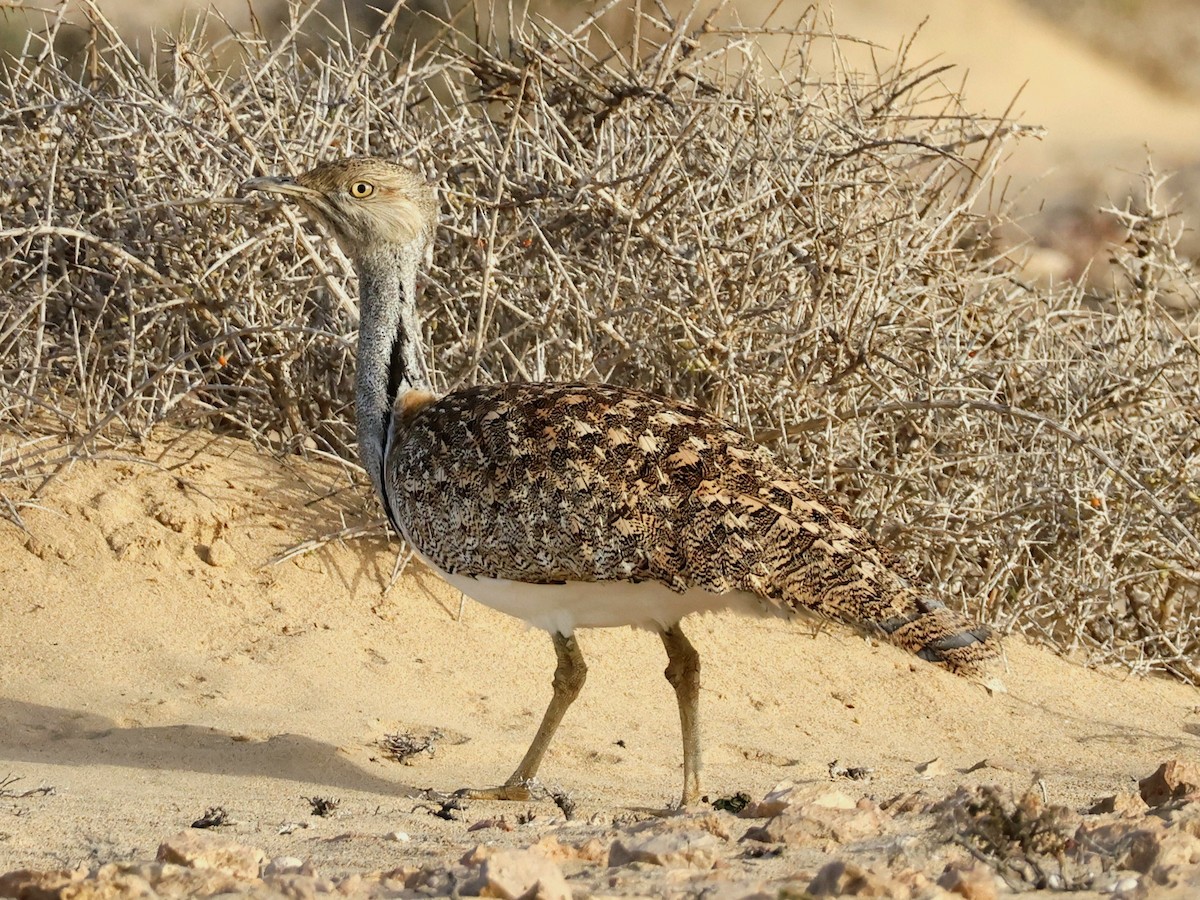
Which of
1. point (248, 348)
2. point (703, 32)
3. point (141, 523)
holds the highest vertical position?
point (703, 32)

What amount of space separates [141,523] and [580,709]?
160cm

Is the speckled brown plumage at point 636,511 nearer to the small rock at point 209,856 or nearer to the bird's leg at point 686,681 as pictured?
the bird's leg at point 686,681

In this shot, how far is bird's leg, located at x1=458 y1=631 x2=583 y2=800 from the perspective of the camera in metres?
4.36

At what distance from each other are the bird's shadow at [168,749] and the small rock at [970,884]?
1.97m

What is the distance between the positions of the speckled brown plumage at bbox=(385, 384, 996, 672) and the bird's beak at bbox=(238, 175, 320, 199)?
824mm

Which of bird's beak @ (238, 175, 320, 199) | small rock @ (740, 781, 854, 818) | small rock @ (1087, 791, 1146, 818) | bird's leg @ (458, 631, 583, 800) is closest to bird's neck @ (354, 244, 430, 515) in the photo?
bird's beak @ (238, 175, 320, 199)

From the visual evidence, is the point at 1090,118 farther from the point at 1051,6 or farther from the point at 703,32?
the point at 703,32

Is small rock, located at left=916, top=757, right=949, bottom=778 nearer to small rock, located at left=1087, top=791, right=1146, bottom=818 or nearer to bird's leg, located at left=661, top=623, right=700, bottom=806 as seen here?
bird's leg, located at left=661, top=623, right=700, bottom=806

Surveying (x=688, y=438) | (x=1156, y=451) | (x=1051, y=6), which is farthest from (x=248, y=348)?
(x=1051, y=6)

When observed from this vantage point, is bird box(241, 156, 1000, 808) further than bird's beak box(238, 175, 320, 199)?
No

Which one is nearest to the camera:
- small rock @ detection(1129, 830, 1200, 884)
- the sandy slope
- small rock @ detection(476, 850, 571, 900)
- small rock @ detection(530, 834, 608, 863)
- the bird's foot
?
small rock @ detection(476, 850, 571, 900)

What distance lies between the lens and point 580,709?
521 centimetres

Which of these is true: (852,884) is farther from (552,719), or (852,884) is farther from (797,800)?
(552,719)

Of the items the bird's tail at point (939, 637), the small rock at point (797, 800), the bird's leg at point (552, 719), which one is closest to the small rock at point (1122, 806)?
the bird's tail at point (939, 637)
